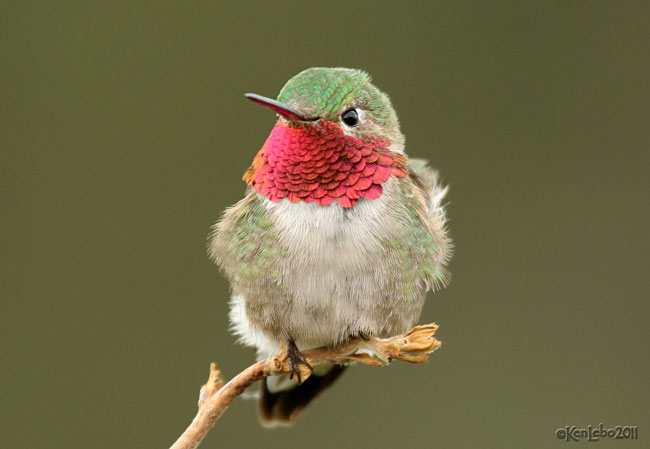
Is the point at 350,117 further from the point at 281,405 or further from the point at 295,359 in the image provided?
the point at 281,405

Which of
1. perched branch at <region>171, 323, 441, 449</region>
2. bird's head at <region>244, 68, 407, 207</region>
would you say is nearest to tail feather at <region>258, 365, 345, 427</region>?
perched branch at <region>171, 323, 441, 449</region>

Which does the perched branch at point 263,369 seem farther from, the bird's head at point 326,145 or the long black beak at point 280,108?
the long black beak at point 280,108

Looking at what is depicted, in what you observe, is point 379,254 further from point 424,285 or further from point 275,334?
point 275,334

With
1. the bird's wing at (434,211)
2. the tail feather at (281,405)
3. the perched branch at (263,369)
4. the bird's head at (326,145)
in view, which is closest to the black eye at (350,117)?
the bird's head at (326,145)

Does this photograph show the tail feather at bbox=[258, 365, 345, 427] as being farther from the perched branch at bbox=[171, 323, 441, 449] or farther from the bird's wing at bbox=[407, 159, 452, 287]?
the bird's wing at bbox=[407, 159, 452, 287]

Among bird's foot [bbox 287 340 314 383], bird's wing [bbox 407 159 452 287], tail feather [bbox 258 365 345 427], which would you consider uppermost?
bird's wing [bbox 407 159 452 287]

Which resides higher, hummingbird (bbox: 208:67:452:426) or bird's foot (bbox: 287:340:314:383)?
hummingbird (bbox: 208:67:452:426)
